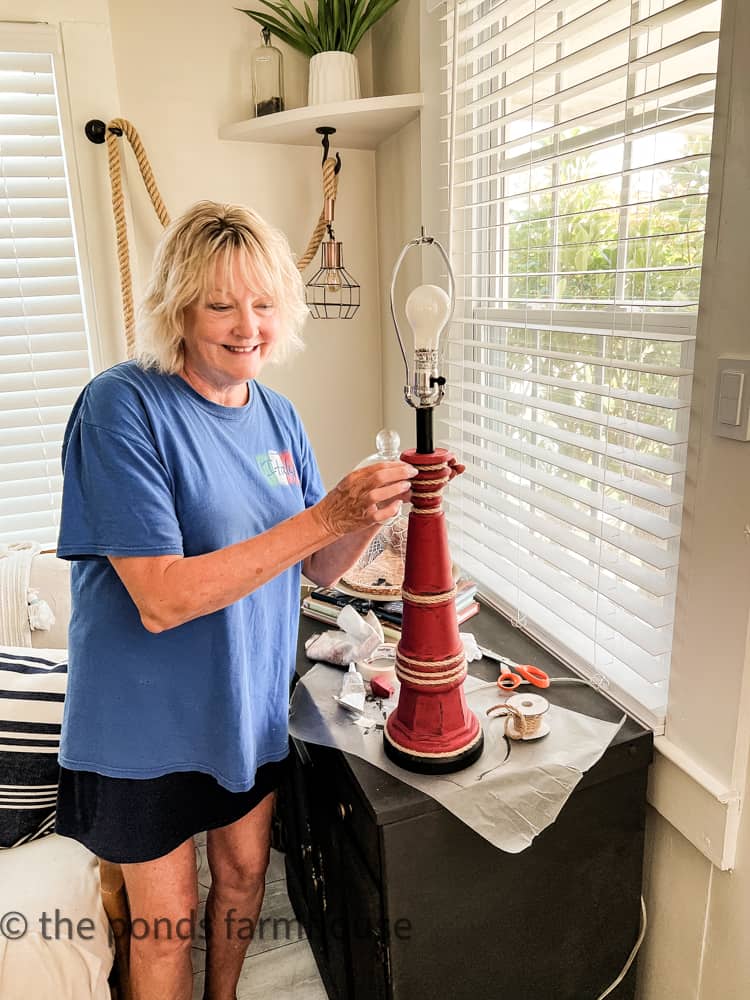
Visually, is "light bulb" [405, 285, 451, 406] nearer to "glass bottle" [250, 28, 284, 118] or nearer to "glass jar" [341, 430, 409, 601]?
Answer: "glass jar" [341, 430, 409, 601]

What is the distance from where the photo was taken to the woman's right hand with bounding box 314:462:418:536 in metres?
0.95

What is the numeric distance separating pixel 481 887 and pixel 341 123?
165 cm

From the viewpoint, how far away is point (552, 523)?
4.60 feet

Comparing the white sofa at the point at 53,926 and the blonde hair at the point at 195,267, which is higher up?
the blonde hair at the point at 195,267

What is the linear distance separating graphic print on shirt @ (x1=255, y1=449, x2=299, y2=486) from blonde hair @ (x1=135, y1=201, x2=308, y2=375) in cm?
20

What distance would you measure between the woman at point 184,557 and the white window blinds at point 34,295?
100cm

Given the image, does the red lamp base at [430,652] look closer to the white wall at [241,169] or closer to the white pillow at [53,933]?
the white pillow at [53,933]

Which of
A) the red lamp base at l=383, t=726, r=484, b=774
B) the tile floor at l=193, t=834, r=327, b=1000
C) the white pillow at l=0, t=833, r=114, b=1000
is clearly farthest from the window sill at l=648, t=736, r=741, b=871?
the white pillow at l=0, t=833, r=114, b=1000

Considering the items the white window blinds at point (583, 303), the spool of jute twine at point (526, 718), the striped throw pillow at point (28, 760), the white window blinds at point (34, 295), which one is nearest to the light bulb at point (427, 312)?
the white window blinds at point (583, 303)


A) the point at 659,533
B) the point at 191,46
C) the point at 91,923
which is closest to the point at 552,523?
the point at 659,533

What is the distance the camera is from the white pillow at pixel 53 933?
3.97 ft

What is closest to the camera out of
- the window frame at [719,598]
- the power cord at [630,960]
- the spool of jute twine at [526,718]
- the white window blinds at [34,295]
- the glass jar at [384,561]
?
the window frame at [719,598]

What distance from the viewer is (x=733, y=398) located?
93 centimetres

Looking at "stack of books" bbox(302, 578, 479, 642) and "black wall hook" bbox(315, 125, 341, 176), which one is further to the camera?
"black wall hook" bbox(315, 125, 341, 176)
